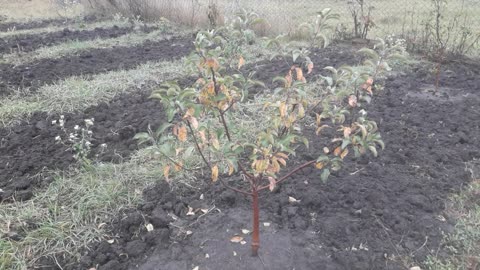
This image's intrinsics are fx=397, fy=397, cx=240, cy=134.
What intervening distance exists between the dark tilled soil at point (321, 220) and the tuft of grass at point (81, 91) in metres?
2.06

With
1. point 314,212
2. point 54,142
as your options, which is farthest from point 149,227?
point 54,142

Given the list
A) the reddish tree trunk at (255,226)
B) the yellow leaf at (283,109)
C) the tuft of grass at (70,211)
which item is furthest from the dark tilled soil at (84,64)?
the yellow leaf at (283,109)

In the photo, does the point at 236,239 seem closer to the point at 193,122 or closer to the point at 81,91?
the point at 193,122

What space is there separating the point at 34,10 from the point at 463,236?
1461cm

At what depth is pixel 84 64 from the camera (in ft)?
18.8

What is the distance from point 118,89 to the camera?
459 cm

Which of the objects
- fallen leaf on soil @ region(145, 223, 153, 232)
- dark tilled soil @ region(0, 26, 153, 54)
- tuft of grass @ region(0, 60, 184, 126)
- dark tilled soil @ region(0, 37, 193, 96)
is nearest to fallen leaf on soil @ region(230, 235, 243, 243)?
fallen leaf on soil @ region(145, 223, 153, 232)

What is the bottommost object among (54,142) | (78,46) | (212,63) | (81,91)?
(54,142)

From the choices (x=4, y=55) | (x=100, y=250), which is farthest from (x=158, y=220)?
(x=4, y=55)

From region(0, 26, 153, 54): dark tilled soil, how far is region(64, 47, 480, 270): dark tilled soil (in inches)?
224

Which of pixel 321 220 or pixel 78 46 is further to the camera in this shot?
pixel 78 46

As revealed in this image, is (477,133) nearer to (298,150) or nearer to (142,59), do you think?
(298,150)

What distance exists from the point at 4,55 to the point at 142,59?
2.30 metres

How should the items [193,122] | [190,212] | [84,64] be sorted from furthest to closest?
[84,64] < [190,212] < [193,122]
